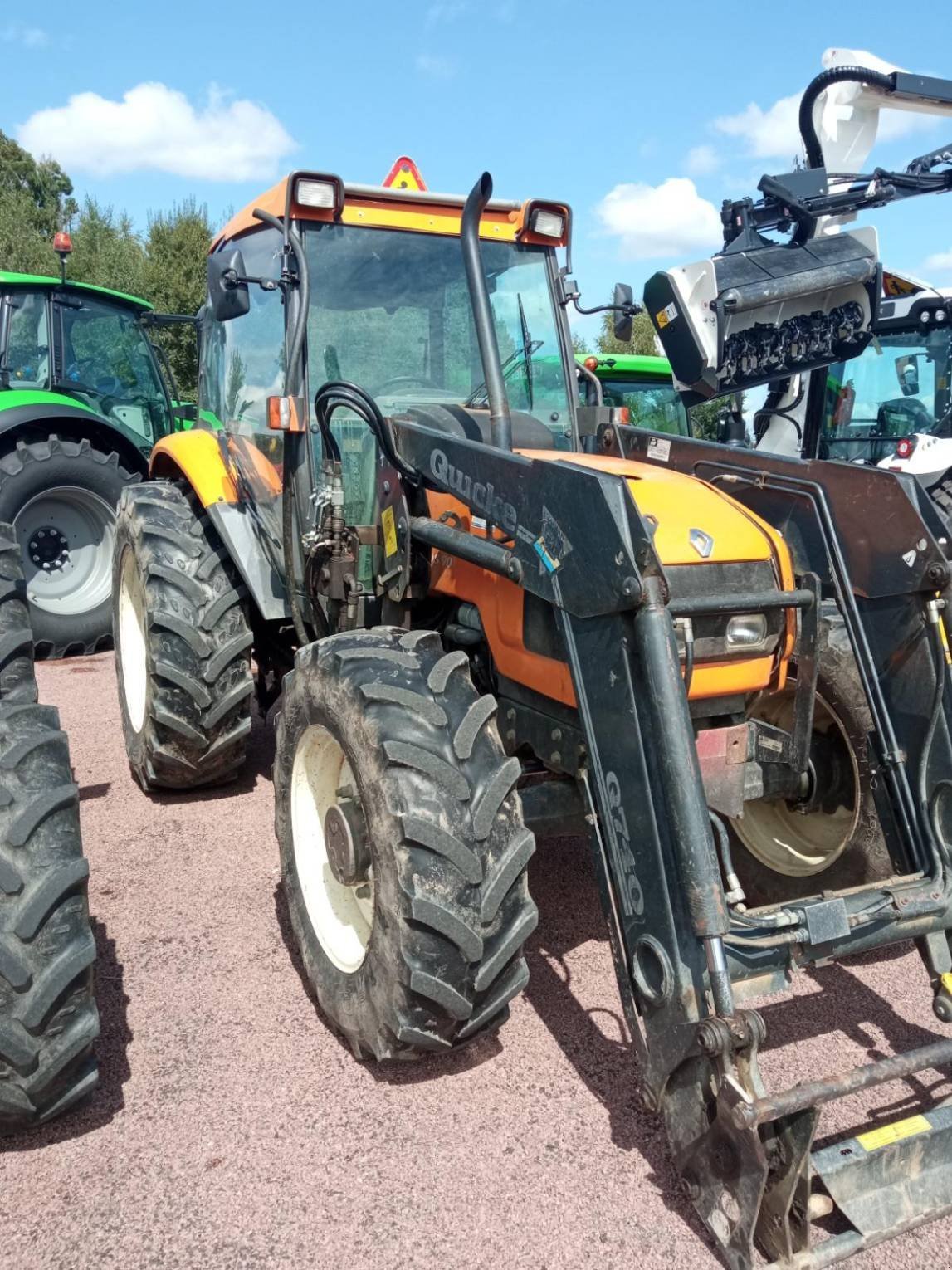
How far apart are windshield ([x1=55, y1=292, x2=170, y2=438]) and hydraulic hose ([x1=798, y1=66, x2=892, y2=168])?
4.99m

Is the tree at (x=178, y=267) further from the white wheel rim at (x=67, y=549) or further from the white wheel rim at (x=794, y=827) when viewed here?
the white wheel rim at (x=794, y=827)

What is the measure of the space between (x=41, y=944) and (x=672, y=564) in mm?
1732

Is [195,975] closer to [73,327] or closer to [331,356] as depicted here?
[331,356]

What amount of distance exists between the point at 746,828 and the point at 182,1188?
6.41ft

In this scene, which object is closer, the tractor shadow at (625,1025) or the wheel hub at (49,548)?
the tractor shadow at (625,1025)

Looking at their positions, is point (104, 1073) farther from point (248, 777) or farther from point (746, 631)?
point (248, 777)

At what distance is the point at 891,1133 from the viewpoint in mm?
2098

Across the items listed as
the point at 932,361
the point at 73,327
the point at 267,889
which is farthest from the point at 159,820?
the point at 932,361

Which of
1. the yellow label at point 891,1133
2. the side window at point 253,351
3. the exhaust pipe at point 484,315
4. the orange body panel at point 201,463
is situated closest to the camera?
the yellow label at point 891,1133

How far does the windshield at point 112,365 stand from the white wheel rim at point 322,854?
560 centimetres

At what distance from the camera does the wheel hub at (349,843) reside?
8.70 ft

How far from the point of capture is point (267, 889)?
11.9 ft

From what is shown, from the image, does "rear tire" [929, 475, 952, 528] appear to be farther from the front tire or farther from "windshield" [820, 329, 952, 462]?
the front tire

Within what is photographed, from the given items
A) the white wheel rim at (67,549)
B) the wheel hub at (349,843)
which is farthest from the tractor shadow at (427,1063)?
the white wheel rim at (67,549)
